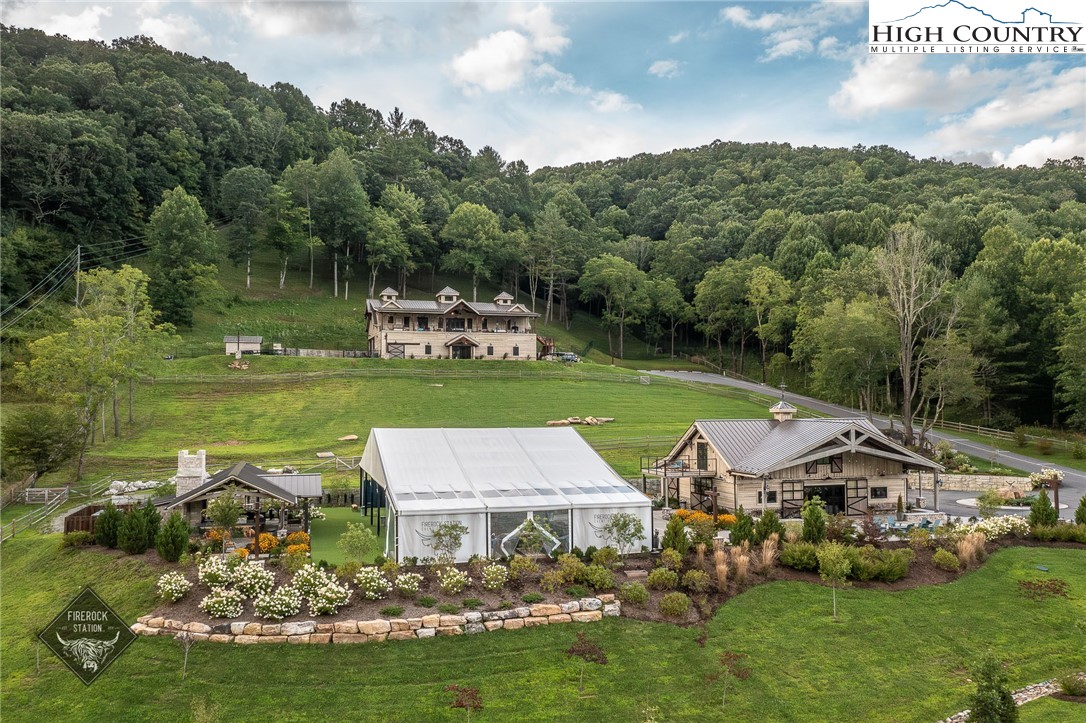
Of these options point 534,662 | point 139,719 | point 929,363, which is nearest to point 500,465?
point 534,662

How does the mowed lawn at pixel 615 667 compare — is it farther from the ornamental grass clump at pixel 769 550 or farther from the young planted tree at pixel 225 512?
the young planted tree at pixel 225 512

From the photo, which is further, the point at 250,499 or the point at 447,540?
the point at 250,499

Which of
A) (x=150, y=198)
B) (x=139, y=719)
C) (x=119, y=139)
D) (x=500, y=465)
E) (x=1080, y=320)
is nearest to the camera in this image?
(x=139, y=719)

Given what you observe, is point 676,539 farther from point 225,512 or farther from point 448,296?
point 448,296

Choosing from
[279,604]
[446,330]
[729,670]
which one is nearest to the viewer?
[729,670]

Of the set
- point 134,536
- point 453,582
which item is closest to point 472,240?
point 134,536

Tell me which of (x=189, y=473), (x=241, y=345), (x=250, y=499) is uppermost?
(x=241, y=345)

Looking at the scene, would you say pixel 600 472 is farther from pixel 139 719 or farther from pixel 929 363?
pixel 929 363
